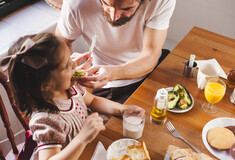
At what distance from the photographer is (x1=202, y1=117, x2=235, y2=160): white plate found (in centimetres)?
106

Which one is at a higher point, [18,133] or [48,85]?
[48,85]

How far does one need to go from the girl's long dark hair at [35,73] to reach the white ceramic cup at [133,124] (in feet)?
1.16

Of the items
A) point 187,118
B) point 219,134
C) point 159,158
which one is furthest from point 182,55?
point 159,158

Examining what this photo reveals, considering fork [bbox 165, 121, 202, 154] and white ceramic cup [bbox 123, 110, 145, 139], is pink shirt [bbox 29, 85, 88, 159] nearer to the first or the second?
white ceramic cup [bbox 123, 110, 145, 139]

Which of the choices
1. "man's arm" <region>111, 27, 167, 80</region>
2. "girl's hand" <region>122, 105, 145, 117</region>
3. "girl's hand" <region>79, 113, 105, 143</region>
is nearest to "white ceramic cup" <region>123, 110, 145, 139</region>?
"girl's hand" <region>122, 105, 145, 117</region>

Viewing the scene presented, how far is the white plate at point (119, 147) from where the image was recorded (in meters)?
1.02

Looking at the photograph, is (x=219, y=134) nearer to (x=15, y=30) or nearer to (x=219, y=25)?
(x=15, y=30)

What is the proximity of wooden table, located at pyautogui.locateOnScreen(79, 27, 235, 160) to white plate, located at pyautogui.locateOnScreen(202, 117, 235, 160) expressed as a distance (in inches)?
0.8

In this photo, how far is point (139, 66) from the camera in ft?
4.91

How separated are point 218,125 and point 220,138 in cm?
10

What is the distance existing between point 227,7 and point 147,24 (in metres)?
1.55

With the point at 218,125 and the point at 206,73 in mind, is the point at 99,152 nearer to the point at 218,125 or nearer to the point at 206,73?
the point at 218,125

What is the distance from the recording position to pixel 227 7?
2670mm

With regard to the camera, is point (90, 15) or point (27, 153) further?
point (90, 15)
